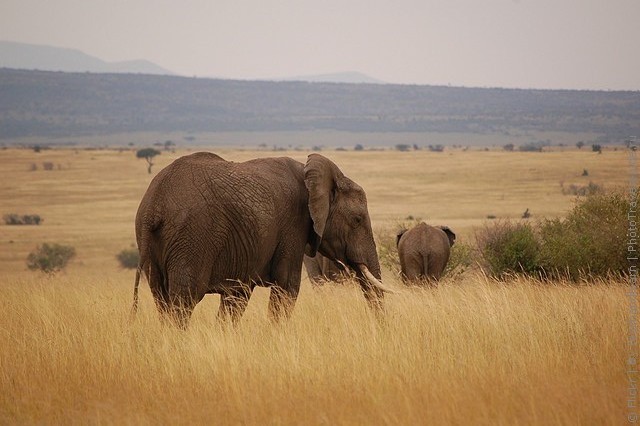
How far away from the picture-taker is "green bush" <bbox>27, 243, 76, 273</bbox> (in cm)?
3719

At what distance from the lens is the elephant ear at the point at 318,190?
11.4 m

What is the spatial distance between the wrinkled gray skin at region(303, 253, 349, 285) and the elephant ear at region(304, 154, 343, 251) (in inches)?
240

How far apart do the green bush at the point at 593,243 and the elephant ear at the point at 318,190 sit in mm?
5592

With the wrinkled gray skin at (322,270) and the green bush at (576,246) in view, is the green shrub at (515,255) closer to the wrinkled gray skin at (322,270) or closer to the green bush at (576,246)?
the green bush at (576,246)

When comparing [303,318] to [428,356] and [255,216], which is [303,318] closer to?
[255,216]

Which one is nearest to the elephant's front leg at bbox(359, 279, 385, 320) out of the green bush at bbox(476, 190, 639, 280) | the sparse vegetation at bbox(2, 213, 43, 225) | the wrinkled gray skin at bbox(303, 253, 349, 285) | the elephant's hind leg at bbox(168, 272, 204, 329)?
the elephant's hind leg at bbox(168, 272, 204, 329)

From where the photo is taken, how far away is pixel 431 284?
16.3 metres

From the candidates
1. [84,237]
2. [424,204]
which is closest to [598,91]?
[424,204]

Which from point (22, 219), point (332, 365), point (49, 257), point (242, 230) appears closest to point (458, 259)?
point (242, 230)

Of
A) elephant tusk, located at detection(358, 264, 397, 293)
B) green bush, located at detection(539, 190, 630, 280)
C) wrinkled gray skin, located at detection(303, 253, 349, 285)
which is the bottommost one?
wrinkled gray skin, located at detection(303, 253, 349, 285)

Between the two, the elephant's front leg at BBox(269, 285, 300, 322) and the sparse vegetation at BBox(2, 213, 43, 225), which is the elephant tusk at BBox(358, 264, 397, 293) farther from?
the sparse vegetation at BBox(2, 213, 43, 225)

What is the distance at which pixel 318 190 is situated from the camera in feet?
37.6

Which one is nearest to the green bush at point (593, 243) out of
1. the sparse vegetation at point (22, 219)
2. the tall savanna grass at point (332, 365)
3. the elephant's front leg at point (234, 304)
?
the tall savanna grass at point (332, 365)

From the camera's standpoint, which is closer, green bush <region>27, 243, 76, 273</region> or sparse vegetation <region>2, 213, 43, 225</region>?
green bush <region>27, 243, 76, 273</region>
